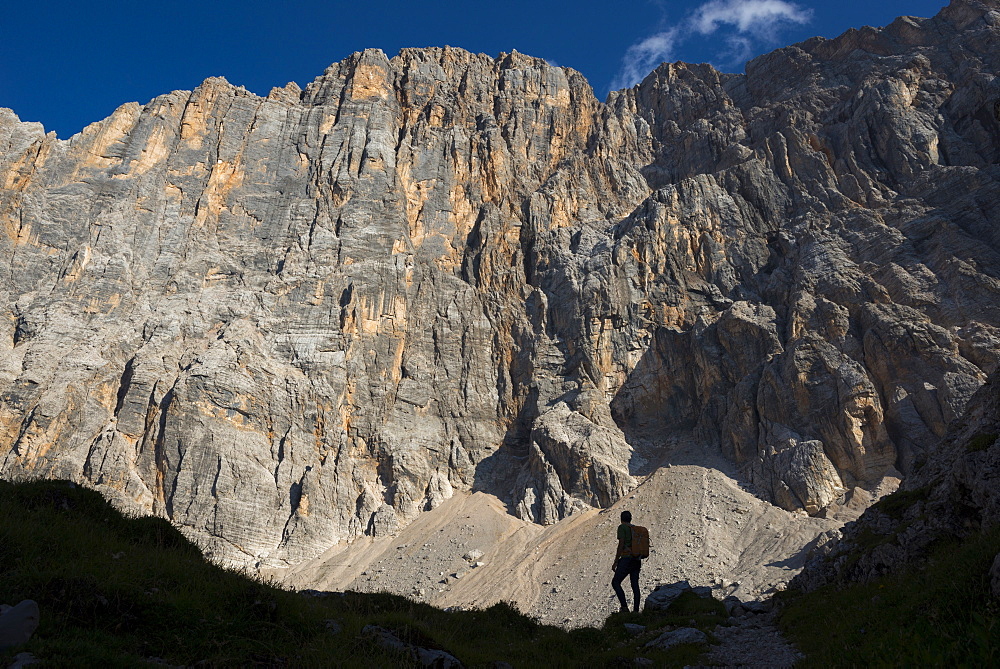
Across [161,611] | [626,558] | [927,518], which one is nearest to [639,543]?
[626,558]

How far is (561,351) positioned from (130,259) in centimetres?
5691

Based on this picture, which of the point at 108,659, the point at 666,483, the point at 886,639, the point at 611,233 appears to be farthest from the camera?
the point at 611,233

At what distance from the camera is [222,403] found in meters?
62.0

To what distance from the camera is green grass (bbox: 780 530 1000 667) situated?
4.54m

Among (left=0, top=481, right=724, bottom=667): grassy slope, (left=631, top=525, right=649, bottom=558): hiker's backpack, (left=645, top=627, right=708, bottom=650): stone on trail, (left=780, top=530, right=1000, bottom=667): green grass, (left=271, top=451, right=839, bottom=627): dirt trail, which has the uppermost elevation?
(left=0, top=481, right=724, bottom=667): grassy slope

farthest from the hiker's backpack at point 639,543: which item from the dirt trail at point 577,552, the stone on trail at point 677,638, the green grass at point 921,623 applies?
the dirt trail at point 577,552

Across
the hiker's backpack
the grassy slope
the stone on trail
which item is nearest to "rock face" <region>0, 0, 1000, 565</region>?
the hiker's backpack

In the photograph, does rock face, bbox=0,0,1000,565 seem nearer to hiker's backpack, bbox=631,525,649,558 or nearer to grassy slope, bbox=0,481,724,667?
hiker's backpack, bbox=631,525,649,558

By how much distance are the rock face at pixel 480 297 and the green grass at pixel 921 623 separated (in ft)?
153

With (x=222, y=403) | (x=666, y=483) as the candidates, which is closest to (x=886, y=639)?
(x=666, y=483)

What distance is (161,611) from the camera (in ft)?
21.2

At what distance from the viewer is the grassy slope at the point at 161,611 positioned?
19.5ft

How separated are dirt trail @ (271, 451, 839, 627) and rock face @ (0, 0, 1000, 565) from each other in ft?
10.9

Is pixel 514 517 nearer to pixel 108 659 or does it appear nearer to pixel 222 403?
Answer: pixel 222 403
